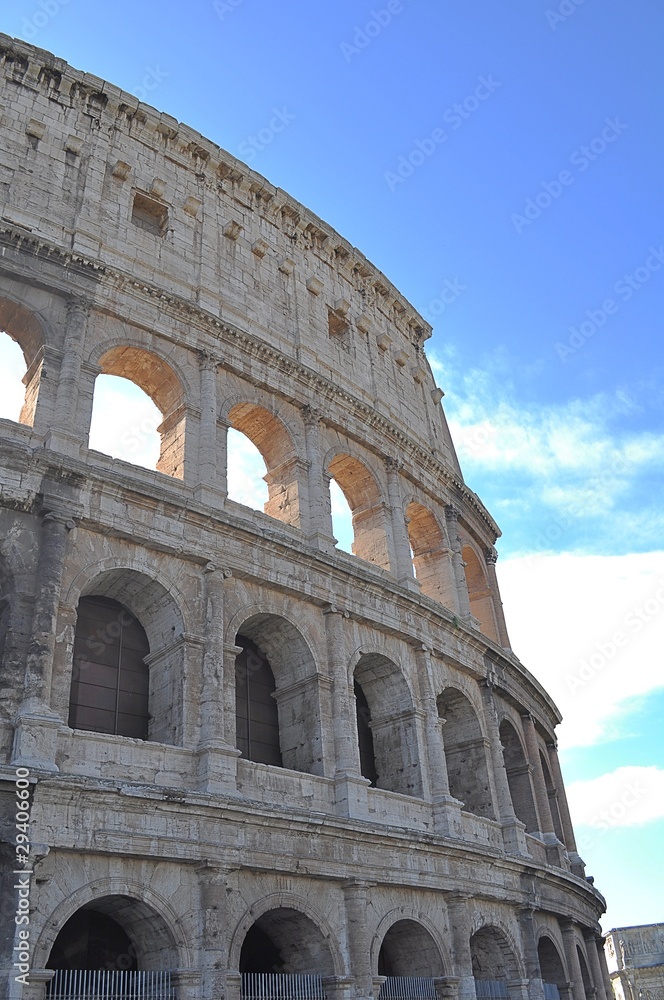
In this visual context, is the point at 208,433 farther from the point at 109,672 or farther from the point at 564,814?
the point at 564,814

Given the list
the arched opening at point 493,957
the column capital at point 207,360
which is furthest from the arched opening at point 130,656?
the arched opening at point 493,957

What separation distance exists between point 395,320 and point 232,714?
1401 cm

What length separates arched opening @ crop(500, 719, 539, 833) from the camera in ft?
68.1

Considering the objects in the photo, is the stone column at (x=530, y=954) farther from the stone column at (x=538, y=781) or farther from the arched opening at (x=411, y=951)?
the stone column at (x=538, y=781)

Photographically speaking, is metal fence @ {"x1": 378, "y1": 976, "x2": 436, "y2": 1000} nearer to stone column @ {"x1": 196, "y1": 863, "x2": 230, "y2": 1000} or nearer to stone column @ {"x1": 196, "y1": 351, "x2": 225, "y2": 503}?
stone column @ {"x1": 196, "y1": 863, "x2": 230, "y2": 1000}

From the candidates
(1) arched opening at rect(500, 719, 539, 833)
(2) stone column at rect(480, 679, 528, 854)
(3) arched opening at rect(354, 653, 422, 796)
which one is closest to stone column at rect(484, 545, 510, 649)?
(1) arched opening at rect(500, 719, 539, 833)

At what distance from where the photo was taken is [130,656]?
1409cm

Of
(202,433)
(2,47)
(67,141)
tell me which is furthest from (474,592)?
→ (2,47)

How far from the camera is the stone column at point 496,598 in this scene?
23344 mm

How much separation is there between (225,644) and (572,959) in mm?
12283

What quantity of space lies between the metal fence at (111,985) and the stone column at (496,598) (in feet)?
45.3

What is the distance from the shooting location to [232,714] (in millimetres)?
13406

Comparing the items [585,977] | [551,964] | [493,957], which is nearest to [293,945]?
[493,957]

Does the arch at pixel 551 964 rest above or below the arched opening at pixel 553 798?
below
